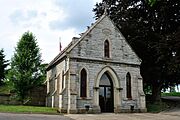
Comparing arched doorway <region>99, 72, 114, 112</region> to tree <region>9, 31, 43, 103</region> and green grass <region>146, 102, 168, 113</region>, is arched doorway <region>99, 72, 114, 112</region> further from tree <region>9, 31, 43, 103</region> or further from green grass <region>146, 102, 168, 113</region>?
tree <region>9, 31, 43, 103</region>

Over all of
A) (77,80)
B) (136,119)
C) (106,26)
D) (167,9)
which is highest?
(167,9)

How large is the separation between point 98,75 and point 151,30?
10.5 m

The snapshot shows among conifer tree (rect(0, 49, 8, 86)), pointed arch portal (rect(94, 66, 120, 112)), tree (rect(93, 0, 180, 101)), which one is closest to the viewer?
pointed arch portal (rect(94, 66, 120, 112))

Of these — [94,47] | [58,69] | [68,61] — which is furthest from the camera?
[58,69]

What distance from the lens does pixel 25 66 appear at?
3088 centimetres

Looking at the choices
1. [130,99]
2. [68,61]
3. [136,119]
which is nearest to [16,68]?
[68,61]

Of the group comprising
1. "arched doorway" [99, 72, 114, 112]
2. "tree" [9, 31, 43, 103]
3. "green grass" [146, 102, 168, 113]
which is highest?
"tree" [9, 31, 43, 103]

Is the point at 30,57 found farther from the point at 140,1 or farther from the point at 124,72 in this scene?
the point at 140,1

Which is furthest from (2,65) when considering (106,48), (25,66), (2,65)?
(106,48)

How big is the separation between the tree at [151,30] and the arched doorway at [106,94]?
6.42 m

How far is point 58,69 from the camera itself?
29.7 metres

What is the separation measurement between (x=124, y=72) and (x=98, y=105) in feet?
16.2

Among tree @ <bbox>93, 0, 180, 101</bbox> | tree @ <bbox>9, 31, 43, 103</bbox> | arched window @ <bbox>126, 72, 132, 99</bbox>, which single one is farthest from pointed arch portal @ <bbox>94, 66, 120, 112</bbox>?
tree @ <bbox>9, 31, 43, 103</bbox>

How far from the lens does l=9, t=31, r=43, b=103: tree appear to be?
29953mm
